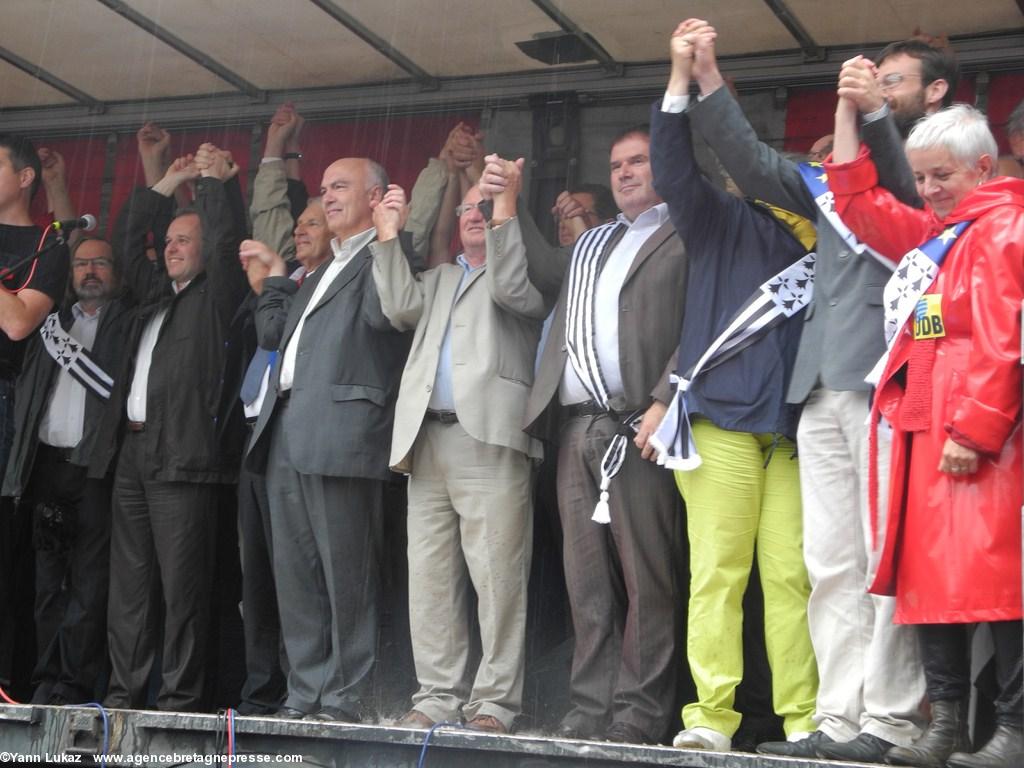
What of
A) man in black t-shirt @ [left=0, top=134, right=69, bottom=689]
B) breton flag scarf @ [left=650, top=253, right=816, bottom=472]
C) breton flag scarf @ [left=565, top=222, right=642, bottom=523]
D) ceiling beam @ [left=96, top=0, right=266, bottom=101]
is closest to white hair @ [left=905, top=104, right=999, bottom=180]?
breton flag scarf @ [left=650, top=253, right=816, bottom=472]

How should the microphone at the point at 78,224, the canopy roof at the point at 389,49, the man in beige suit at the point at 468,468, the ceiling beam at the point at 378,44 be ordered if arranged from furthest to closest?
1. the ceiling beam at the point at 378,44
2. the canopy roof at the point at 389,49
3. the microphone at the point at 78,224
4. the man in beige suit at the point at 468,468

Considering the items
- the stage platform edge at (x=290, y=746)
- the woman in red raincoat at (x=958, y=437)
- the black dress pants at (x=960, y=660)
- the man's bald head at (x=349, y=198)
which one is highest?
the man's bald head at (x=349, y=198)

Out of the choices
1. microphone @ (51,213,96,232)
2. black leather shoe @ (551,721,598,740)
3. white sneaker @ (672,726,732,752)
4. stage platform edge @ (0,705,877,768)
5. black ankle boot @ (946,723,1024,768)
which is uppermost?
microphone @ (51,213,96,232)

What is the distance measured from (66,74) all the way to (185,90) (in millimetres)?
585

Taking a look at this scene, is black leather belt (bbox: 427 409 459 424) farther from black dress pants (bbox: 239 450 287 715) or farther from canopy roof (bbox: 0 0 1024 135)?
canopy roof (bbox: 0 0 1024 135)

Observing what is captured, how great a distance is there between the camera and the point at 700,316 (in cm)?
419

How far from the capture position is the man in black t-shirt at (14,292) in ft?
17.6

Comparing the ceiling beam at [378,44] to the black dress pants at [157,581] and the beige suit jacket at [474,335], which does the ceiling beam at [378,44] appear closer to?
the beige suit jacket at [474,335]

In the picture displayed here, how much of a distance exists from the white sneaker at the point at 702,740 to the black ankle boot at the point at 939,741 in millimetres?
501

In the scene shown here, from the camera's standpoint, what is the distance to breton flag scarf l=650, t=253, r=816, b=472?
13.2ft

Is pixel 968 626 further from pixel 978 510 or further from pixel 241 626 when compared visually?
pixel 241 626

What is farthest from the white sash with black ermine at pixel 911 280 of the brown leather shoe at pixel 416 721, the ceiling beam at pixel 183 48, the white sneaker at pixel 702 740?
the ceiling beam at pixel 183 48

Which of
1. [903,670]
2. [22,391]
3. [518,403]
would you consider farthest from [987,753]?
[22,391]

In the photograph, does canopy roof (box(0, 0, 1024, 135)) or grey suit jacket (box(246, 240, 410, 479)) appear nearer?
grey suit jacket (box(246, 240, 410, 479))
